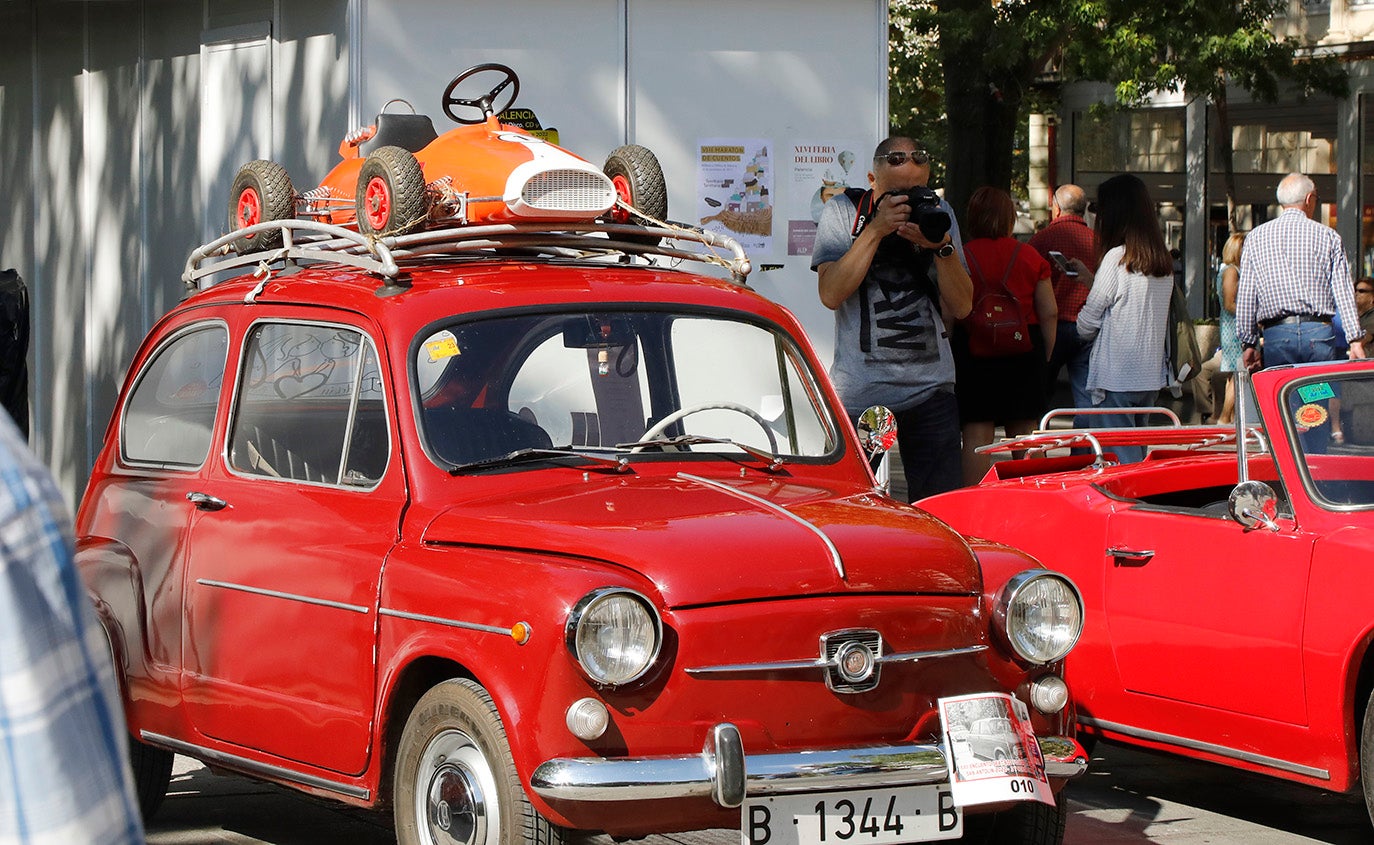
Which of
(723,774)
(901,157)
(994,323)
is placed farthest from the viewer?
(994,323)

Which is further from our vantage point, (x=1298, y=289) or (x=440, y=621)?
(x=1298, y=289)

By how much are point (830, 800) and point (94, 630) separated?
3.01 meters

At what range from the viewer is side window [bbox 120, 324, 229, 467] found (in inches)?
235

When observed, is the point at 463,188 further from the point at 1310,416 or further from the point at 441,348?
the point at 1310,416

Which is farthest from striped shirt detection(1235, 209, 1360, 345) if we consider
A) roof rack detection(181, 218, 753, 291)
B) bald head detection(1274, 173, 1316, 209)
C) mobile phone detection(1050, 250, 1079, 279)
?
→ roof rack detection(181, 218, 753, 291)

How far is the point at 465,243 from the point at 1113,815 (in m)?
2.84

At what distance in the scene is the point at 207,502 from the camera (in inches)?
222

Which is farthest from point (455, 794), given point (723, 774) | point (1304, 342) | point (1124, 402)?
point (1304, 342)

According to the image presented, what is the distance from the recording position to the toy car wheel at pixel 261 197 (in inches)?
268

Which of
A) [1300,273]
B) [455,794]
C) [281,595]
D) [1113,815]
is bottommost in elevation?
[1113,815]

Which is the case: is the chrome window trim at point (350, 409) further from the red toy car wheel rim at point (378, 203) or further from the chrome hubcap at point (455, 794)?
the chrome hubcap at point (455, 794)

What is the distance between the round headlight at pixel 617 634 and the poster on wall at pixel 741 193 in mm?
6018

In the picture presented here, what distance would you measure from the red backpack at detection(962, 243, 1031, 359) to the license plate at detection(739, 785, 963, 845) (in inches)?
215

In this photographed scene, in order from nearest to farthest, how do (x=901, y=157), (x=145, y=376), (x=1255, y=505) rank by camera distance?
(x=1255, y=505) → (x=145, y=376) → (x=901, y=157)
